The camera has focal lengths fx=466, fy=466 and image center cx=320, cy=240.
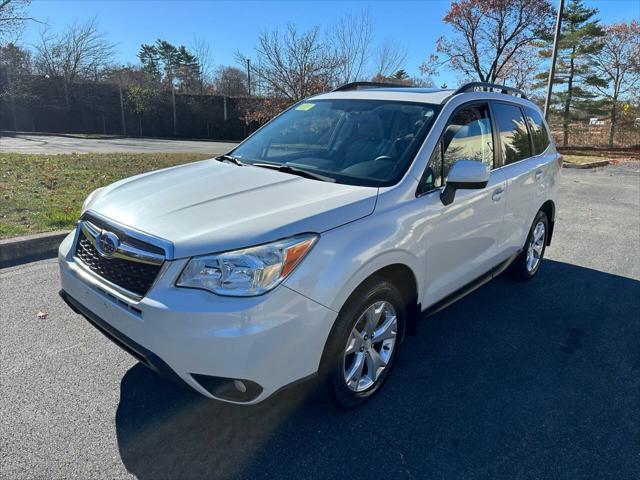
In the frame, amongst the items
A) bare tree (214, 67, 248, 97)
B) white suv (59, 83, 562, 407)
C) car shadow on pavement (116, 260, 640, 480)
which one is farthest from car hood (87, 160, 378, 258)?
bare tree (214, 67, 248, 97)

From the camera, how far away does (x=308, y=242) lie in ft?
7.44

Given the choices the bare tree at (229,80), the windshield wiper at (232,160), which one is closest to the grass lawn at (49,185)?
the windshield wiper at (232,160)

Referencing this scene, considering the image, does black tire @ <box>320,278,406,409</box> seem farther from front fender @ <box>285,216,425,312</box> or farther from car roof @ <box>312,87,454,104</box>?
car roof @ <box>312,87,454,104</box>

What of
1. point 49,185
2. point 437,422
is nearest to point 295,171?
point 437,422

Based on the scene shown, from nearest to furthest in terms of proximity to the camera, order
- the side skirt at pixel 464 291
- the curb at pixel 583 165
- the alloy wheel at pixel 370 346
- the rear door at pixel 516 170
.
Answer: the alloy wheel at pixel 370 346 → the side skirt at pixel 464 291 → the rear door at pixel 516 170 → the curb at pixel 583 165

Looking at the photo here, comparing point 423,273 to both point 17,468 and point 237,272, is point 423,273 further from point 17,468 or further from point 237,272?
point 17,468

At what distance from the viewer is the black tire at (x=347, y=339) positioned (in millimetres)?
2443

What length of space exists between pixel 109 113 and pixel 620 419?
41330mm

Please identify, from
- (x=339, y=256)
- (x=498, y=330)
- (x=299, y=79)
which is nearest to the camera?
(x=339, y=256)

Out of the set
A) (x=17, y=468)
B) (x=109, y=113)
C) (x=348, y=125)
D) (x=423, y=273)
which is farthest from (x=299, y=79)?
(x=109, y=113)

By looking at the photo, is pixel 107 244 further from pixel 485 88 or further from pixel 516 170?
pixel 516 170

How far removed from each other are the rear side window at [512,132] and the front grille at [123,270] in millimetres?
3081

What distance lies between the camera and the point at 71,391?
2.89 meters

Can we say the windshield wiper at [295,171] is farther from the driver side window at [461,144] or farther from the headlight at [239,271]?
the headlight at [239,271]
